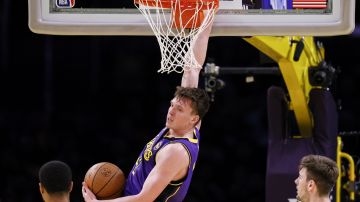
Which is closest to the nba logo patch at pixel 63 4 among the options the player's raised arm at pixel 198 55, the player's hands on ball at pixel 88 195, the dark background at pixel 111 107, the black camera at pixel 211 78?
the player's raised arm at pixel 198 55

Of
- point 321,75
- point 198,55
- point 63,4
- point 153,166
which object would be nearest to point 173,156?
point 153,166

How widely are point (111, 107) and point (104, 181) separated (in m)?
6.50

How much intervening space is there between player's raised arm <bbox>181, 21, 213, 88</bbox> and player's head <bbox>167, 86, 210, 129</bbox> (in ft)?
0.83

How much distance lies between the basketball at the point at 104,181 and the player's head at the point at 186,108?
49 cm

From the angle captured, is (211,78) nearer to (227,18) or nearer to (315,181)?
(227,18)

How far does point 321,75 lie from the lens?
7.38 meters

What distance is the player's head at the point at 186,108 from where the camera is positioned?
195 inches

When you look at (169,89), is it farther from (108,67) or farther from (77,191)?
(77,191)

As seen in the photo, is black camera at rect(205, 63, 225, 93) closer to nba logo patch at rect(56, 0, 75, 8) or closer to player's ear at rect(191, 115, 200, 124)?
player's ear at rect(191, 115, 200, 124)

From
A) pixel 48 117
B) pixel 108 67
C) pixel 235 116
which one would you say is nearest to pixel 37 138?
pixel 48 117

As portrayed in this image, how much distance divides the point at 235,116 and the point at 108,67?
6.84 feet

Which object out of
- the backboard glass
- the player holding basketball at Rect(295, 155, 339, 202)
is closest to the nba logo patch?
the backboard glass

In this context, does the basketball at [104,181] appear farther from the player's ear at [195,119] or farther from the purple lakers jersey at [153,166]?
the player's ear at [195,119]

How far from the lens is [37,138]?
10.8m
